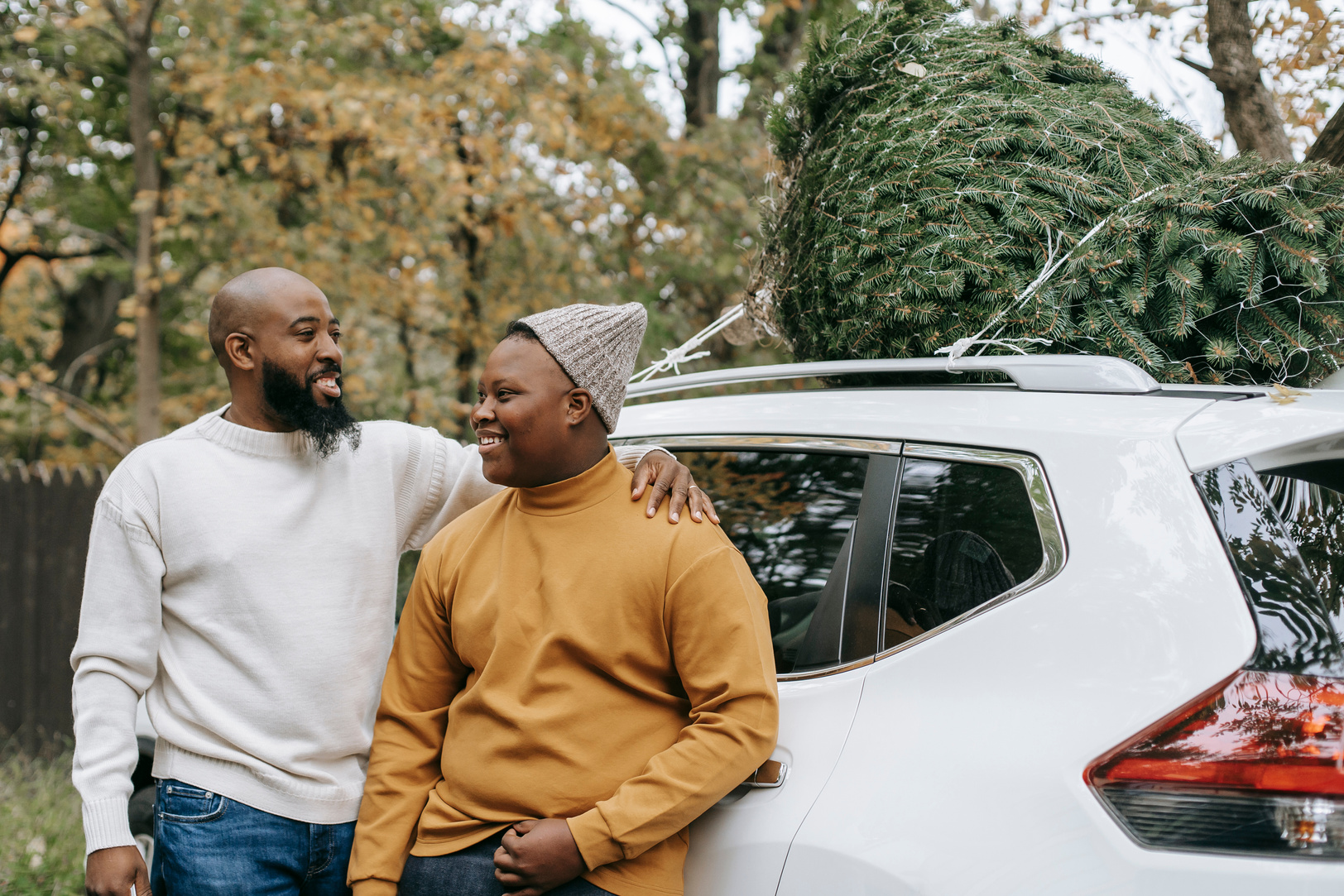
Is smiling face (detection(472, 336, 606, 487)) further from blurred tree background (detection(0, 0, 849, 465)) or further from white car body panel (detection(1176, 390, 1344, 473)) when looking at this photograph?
blurred tree background (detection(0, 0, 849, 465))

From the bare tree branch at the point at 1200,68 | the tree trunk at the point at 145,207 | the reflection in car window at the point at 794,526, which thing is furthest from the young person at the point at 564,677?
the tree trunk at the point at 145,207

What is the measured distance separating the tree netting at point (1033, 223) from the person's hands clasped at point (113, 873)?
1.98 meters

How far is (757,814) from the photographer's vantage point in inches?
72.3

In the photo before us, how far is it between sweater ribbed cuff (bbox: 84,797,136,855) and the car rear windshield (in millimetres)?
2090

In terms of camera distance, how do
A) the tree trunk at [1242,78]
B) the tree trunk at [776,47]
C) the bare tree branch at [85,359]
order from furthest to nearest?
the bare tree branch at [85,359], the tree trunk at [776,47], the tree trunk at [1242,78]

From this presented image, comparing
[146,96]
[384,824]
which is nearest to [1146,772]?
[384,824]

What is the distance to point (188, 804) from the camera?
204 centimetres

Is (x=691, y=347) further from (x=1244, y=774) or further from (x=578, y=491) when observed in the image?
(x=1244, y=774)

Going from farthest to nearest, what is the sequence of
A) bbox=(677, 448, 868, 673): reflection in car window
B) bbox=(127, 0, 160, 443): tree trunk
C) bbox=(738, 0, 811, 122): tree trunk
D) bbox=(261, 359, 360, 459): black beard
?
bbox=(738, 0, 811, 122): tree trunk → bbox=(127, 0, 160, 443): tree trunk → bbox=(261, 359, 360, 459): black beard → bbox=(677, 448, 868, 673): reflection in car window

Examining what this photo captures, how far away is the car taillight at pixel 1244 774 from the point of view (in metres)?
1.38

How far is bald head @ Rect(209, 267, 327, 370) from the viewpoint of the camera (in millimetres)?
2195

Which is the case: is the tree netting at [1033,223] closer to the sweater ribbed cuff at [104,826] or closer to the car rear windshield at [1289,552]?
the car rear windshield at [1289,552]

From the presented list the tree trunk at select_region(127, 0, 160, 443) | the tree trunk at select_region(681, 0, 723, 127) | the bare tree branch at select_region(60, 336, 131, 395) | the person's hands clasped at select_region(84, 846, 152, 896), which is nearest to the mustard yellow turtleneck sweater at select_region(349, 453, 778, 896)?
the person's hands clasped at select_region(84, 846, 152, 896)

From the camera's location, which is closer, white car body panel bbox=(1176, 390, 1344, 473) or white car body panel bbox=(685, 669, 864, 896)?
white car body panel bbox=(1176, 390, 1344, 473)
